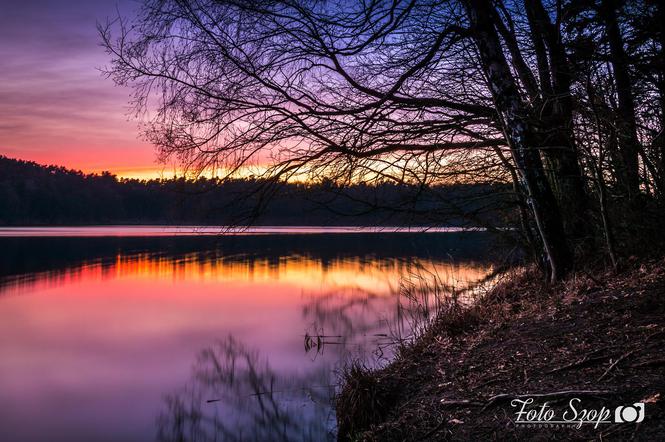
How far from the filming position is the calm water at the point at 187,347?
24.4 feet

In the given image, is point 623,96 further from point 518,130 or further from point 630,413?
point 630,413

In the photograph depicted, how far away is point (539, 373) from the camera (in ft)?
A: 14.5

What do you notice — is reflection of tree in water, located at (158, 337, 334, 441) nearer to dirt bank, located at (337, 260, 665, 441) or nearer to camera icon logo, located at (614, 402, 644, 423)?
dirt bank, located at (337, 260, 665, 441)

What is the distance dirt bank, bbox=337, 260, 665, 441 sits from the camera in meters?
3.68

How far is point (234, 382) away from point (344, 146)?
427cm

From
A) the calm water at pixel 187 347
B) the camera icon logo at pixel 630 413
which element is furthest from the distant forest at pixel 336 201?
the camera icon logo at pixel 630 413

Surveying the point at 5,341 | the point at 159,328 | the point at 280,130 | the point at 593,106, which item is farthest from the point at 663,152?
the point at 5,341

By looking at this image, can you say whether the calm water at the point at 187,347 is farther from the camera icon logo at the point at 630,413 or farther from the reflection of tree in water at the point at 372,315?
the camera icon logo at the point at 630,413

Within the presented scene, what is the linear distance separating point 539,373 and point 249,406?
15.1 feet

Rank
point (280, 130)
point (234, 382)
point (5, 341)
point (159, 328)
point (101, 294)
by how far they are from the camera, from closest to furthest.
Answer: point (280, 130) < point (234, 382) < point (5, 341) < point (159, 328) < point (101, 294)

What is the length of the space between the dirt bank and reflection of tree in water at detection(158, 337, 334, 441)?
1.17 m

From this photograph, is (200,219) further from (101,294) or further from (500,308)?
(101,294)

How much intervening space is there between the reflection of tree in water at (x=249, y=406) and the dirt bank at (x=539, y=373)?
3.84 feet

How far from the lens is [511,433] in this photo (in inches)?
147
